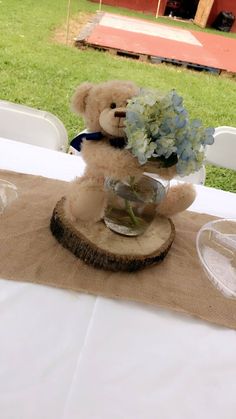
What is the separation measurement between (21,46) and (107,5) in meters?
3.41

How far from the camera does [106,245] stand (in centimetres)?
63

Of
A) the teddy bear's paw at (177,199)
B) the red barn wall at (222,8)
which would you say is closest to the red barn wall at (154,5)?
the red barn wall at (222,8)

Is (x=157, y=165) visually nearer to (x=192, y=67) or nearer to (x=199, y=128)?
(x=199, y=128)

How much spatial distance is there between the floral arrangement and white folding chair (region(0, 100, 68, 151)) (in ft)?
2.04

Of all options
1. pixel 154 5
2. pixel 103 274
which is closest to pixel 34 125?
pixel 103 274

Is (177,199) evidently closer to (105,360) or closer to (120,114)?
(120,114)

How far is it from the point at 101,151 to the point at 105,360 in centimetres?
30

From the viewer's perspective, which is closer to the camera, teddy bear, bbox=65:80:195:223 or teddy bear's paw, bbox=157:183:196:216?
teddy bear, bbox=65:80:195:223

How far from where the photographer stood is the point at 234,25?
6.84 m

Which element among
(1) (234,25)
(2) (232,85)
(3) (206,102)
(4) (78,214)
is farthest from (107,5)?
(4) (78,214)

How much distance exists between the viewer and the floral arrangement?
1.77ft

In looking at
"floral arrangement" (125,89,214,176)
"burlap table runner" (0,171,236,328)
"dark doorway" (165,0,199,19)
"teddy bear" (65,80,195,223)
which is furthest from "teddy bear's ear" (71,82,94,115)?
"dark doorway" (165,0,199,19)

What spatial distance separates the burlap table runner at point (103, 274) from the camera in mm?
590

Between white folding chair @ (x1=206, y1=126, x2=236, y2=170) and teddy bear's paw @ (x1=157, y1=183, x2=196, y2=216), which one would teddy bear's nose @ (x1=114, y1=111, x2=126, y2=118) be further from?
white folding chair @ (x1=206, y1=126, x2=236, y2=170)
